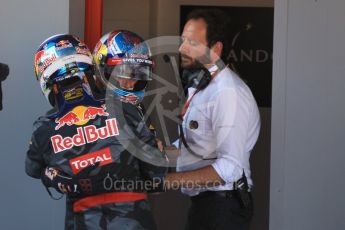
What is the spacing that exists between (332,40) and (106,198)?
5.39 feet

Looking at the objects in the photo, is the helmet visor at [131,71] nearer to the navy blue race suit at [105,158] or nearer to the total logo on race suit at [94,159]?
the navy blue race suit at [105,158]

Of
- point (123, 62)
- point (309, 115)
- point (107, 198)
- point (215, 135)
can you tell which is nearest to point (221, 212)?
point (215, 135)

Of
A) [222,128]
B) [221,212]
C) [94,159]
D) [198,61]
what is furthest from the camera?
[198,61]

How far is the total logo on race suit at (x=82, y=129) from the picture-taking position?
6.88ft

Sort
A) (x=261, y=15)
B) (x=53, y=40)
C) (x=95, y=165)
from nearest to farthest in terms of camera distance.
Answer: (x=95, y=165), (x=53, y=40), (x=261, y=15)

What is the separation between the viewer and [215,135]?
2.57 meters

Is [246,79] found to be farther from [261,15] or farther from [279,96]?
[279,96]

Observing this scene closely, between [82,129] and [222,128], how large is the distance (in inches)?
25.6

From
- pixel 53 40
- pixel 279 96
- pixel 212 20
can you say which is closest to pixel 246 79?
pixel 279 96

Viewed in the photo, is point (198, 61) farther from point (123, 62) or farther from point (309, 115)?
point (309, 115)

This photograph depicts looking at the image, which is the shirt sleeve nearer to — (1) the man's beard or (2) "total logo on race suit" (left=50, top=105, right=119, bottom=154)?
(1) the man's beard

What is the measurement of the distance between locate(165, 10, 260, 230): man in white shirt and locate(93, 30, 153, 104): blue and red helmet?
330 mm

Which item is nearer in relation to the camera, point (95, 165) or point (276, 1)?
point (95, 165)

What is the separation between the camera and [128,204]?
7.02 feet
